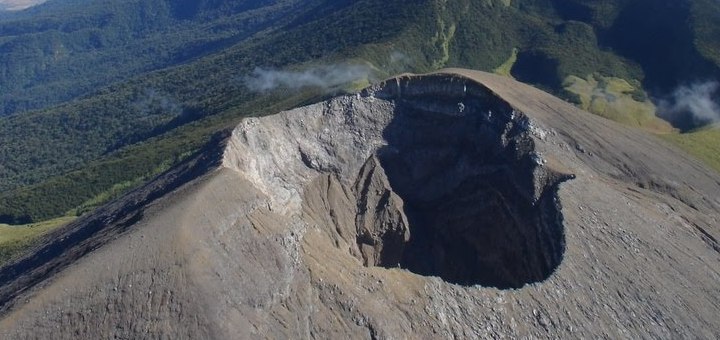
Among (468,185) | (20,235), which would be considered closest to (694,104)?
(468,185)

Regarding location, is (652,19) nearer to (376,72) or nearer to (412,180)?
(376,72)

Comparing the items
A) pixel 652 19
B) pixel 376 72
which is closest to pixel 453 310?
pixel 376 72

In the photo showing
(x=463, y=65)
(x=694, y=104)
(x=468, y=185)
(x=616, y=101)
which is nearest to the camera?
(x=468, y=185)

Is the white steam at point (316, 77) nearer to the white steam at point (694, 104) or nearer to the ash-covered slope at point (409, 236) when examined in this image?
the white steam at point (694, 104)

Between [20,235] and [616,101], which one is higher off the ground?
[616,101]

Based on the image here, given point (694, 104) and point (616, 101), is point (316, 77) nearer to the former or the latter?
point (616, 101)

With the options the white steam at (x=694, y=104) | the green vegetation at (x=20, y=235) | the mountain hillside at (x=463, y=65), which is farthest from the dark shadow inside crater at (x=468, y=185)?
the white steam at (x=694, y=104)

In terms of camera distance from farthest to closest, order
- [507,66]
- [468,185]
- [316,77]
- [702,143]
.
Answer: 1. [507,66]
2. [316,77]
3. [702,143]
4. [468,185]
